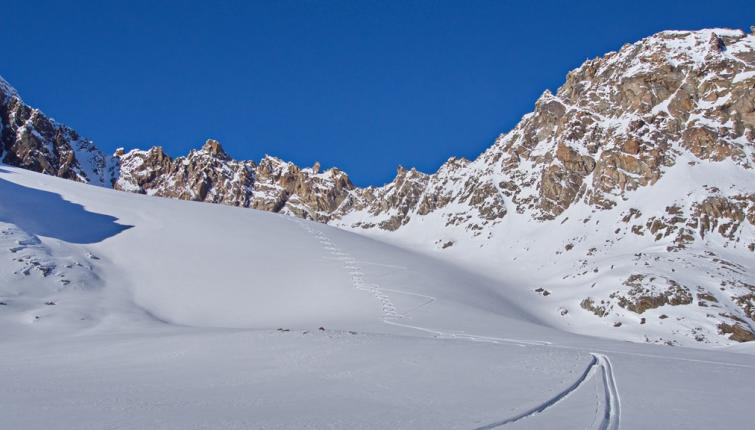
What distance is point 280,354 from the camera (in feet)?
69.6

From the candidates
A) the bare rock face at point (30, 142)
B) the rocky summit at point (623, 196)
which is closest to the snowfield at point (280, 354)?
the rocky summit at point (623, 196)

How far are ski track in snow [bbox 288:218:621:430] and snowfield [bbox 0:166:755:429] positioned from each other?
0.10m

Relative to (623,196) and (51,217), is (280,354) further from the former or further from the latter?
(623,196)

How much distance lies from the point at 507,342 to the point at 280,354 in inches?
519

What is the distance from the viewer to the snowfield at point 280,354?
41.5 feet

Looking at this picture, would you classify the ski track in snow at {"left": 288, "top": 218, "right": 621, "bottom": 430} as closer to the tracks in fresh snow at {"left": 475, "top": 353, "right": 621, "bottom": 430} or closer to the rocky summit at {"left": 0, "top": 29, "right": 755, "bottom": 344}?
the tracks in fresh snow at {"left": 475, "top": 353, "right": 621, "bottom": 430}

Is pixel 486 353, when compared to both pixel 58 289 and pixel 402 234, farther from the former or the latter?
pixel 402 234

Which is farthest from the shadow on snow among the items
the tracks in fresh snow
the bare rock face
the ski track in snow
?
the bare rock face

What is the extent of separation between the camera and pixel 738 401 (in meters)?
14.4

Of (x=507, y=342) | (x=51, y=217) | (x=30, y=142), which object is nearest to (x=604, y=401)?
(x=507, y=342)

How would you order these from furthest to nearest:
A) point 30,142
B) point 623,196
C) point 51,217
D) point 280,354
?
1. point 30,142
2. point 623,196
3. point 51,217
4. point 280,354

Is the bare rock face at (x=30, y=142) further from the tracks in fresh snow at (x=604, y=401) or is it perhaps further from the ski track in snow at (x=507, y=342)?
the tracks in fresh snow at (x=604, y=401)

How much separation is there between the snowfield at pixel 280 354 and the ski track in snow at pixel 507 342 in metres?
0.10

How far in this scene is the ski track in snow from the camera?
12.5m
